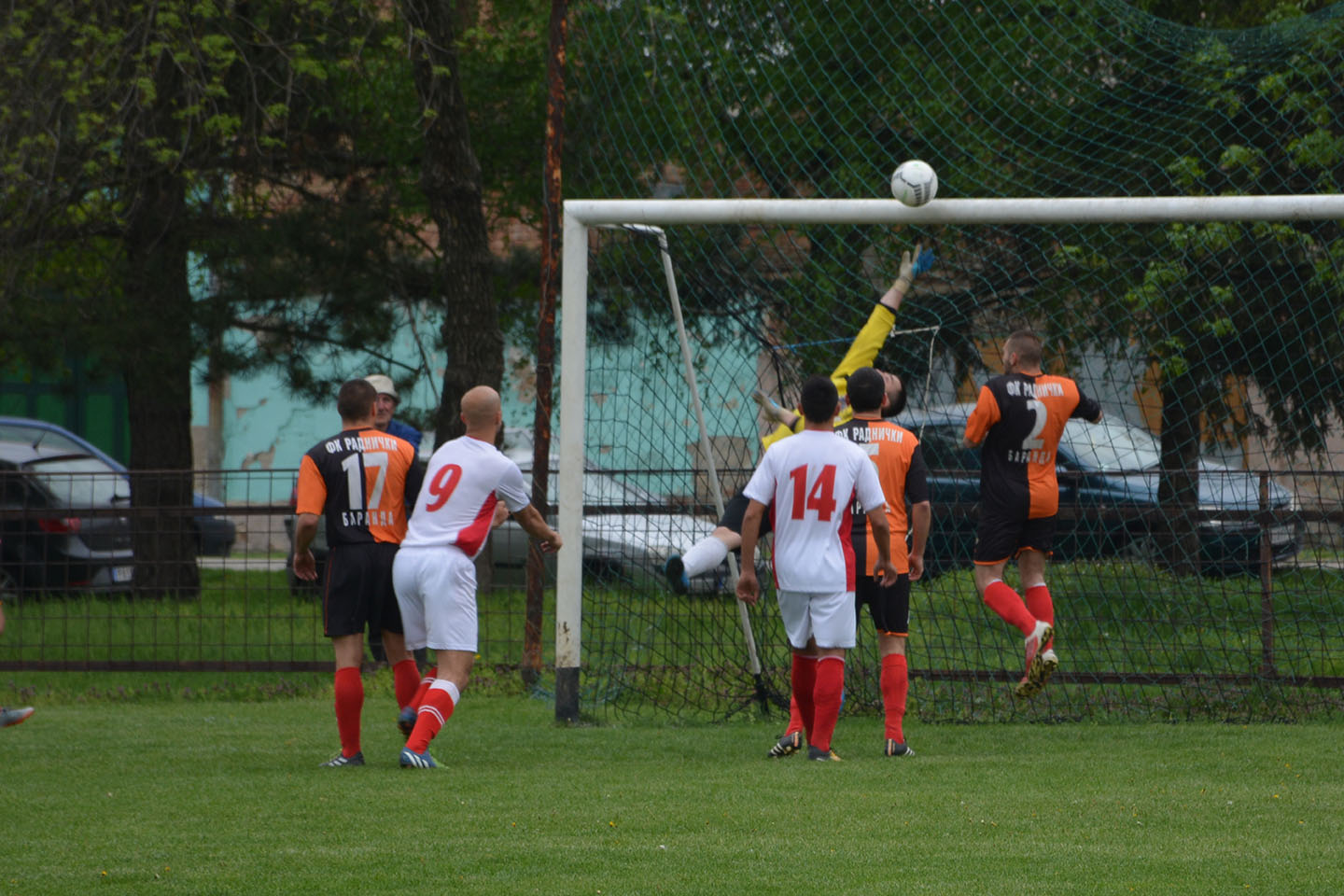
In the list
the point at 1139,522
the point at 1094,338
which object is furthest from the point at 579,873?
the point at 1094,338

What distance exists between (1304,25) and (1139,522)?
3.05 m

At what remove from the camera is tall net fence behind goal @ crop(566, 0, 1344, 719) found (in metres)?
8.78

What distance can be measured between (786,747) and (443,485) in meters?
2.01

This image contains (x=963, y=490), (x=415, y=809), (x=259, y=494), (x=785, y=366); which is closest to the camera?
(x=415, y=809)

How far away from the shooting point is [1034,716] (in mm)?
8398

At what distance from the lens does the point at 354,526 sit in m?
6.90

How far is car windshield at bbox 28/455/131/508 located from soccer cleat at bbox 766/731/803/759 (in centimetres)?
545

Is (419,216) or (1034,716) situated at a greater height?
(419,216)

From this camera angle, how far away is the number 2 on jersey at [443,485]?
6.68m

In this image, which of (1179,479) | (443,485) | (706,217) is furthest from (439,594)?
(1179,479)

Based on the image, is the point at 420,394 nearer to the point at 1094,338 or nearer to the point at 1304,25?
the point at 1094,338

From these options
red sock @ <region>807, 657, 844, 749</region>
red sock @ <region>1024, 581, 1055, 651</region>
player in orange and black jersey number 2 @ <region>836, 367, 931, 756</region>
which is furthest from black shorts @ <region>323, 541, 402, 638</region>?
red sock @ <region>1024, 581, 1055, 651</region>

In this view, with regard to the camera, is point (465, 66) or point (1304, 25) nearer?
point (1304, 25)

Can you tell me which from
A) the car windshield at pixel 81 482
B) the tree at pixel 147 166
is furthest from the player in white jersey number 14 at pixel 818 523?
the tree at pixel 147 166
